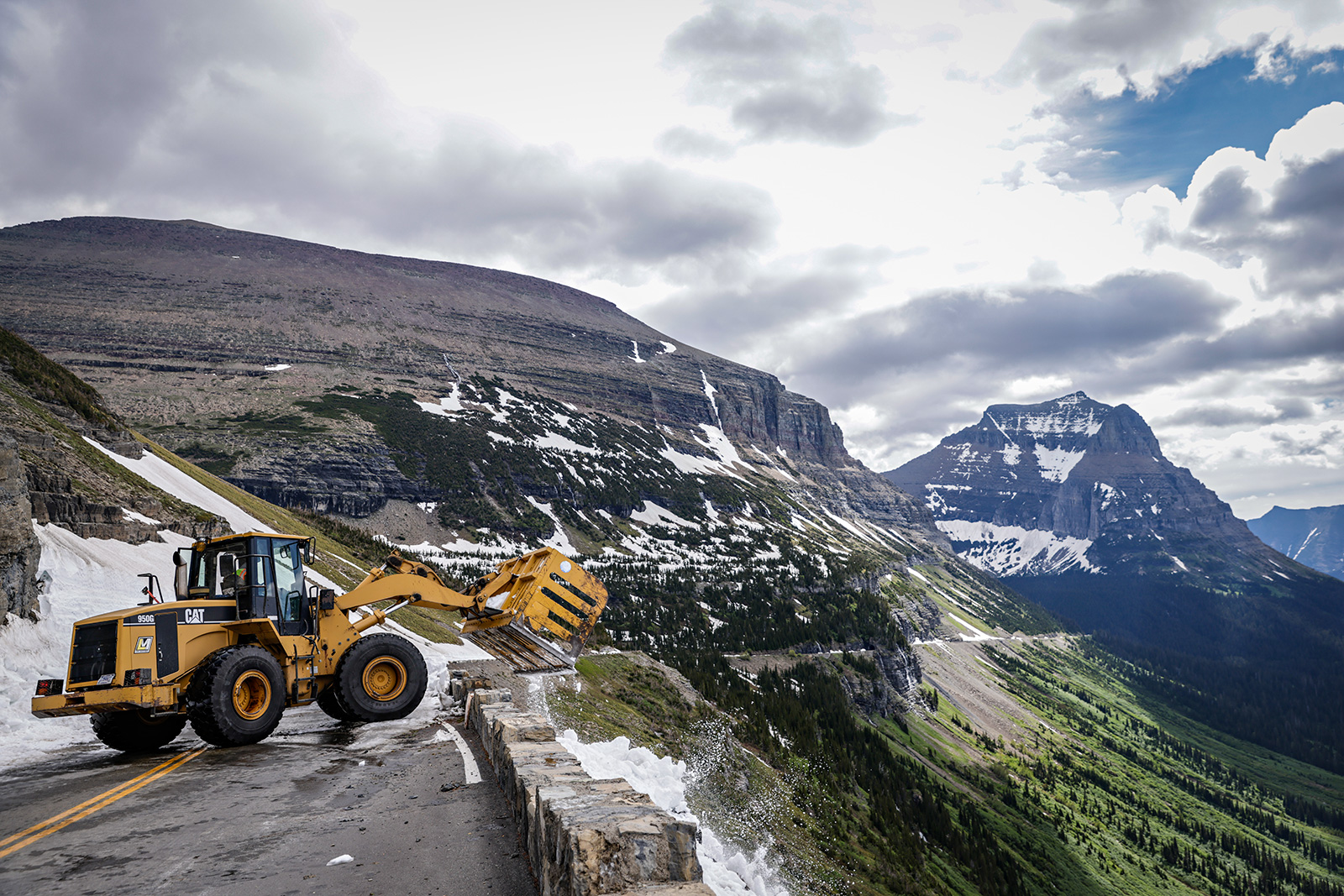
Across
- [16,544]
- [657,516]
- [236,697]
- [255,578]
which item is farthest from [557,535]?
[236,697]

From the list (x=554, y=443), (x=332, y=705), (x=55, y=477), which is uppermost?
(x=554, y=443)

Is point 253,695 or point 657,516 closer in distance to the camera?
point 253,695

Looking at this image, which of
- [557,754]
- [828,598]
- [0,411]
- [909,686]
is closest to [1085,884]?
[909,686]

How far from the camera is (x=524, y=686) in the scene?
2670 cm

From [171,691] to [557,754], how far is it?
9.13 metres

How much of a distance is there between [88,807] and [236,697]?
433cm

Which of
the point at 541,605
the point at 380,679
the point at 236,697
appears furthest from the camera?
the point at 541,605

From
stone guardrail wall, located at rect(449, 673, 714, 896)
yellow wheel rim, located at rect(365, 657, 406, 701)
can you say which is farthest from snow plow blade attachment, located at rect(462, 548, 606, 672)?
stone guardrail wall, located at rect(449, 673, 714, 896)

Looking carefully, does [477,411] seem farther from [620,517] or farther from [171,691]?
[171,691]

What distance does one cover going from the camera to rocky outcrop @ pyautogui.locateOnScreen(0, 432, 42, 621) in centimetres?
1844

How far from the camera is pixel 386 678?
1816cm

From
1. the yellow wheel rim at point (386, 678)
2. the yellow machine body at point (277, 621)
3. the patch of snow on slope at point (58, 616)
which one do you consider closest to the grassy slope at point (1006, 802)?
the yellow machine body at point (277, 621)

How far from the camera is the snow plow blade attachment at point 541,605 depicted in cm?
1995

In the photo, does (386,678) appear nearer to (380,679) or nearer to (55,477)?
(380,679)
